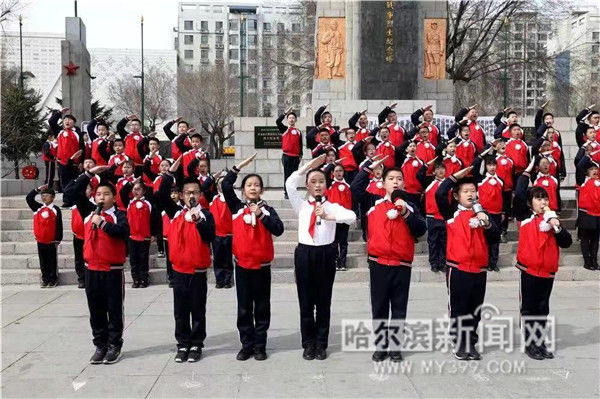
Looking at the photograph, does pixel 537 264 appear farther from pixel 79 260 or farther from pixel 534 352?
pixel 79 260

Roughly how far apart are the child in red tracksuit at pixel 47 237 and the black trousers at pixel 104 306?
→ 3.82 meters

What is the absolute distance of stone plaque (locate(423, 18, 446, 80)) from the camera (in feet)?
55.3

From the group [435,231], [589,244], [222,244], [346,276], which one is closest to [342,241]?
[346,276]

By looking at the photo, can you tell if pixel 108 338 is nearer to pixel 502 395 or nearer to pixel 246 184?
pixel 246 184

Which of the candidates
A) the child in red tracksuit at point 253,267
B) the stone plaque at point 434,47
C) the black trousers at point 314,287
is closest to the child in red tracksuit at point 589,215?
the black trousers at point 314,287

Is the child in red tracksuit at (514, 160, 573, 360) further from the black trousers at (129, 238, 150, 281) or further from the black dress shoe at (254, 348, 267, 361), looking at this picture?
the black trousers at (129, 238, 150, 281)

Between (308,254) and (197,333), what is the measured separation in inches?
52.1

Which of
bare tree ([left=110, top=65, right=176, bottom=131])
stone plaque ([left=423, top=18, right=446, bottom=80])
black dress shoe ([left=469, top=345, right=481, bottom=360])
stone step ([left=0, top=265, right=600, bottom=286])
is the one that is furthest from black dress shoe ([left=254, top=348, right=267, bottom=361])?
bare tree ([left=110, top=65, right=176, bottom=131])

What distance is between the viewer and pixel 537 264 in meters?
5.73

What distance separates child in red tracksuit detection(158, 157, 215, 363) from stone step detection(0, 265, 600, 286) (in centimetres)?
367

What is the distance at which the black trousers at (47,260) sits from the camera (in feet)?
29.9

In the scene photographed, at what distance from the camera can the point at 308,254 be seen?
5621 millimetres

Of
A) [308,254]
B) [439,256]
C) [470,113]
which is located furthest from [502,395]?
[470,113]

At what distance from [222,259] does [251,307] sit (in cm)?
336
